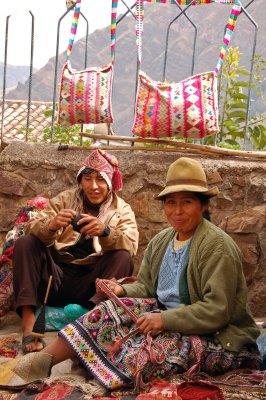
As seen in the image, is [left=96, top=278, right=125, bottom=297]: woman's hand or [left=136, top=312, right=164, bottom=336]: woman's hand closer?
[left=136, top=312, right=164, bottom=336]: woman's hand

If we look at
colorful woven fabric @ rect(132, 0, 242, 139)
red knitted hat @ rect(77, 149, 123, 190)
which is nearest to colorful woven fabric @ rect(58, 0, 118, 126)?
colorful woven fabric @ rect(132, 0, 242, 139)

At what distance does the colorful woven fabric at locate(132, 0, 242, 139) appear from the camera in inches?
199

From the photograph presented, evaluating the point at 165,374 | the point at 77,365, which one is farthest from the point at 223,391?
the point at 77,365

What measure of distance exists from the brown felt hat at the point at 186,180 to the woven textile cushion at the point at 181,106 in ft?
4.38

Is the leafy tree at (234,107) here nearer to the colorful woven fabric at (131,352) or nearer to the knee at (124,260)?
the knee at (124,260)

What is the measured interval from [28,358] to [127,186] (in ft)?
6.91

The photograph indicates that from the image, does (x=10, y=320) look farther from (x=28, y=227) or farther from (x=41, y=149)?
(x=41, y=149)

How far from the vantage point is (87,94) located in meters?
5.34

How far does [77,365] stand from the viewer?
3766 mm

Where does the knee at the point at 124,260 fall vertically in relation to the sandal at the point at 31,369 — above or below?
above

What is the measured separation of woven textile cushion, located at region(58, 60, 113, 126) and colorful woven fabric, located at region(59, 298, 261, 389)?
2057mm

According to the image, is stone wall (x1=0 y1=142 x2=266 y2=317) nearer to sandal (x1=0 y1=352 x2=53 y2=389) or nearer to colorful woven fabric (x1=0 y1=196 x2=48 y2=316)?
colorful woven fabric (x1=0 y1=196 x2=48 y2=316)

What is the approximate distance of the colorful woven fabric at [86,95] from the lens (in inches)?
210

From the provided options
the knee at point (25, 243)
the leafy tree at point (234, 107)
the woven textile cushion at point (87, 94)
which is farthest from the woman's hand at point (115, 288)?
the leafy tree at point (234, 107)
